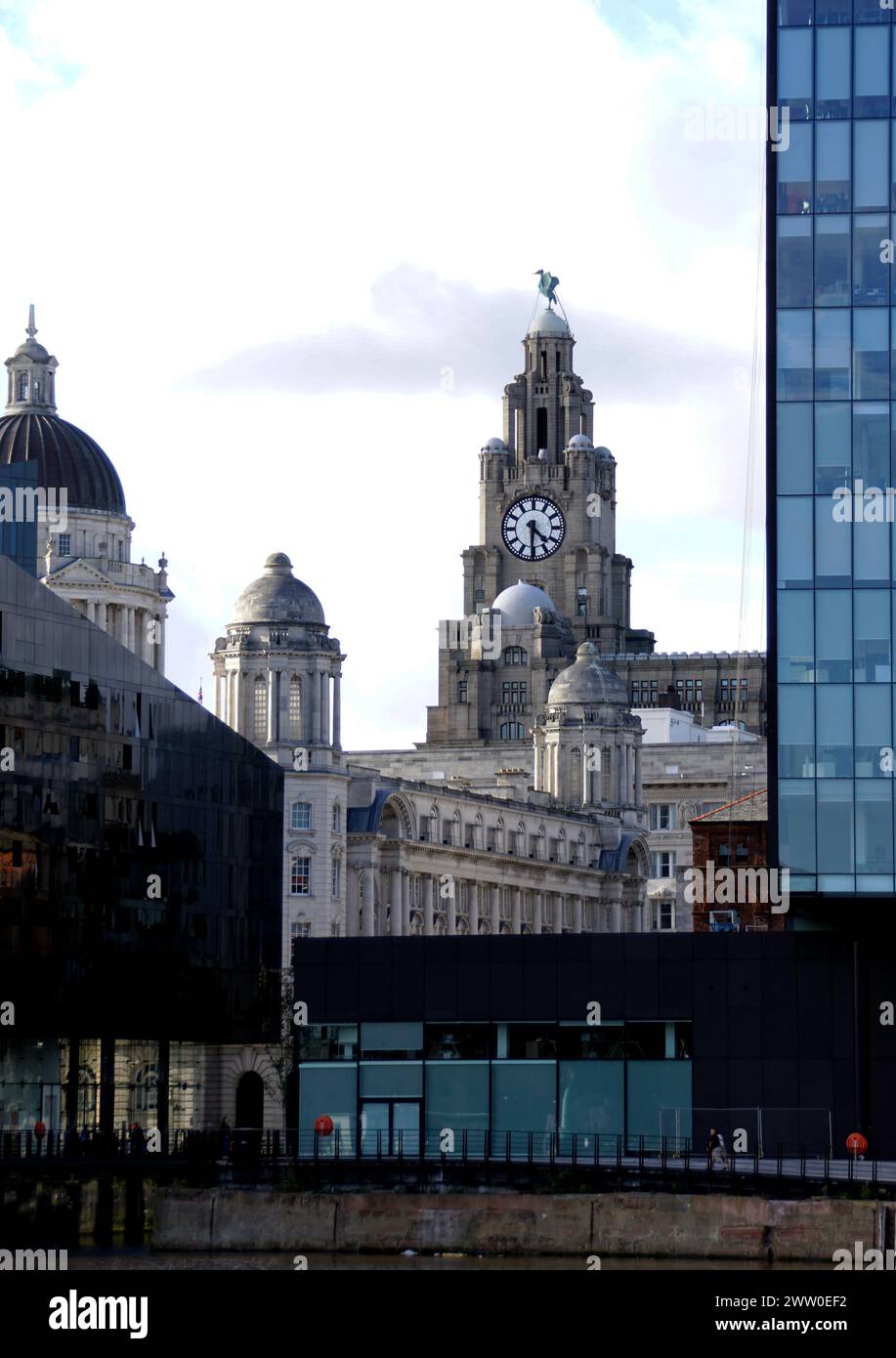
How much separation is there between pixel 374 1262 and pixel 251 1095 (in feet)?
233

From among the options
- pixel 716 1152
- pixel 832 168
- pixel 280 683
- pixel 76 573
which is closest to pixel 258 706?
pixel 280 683

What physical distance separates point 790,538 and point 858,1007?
13.9 m

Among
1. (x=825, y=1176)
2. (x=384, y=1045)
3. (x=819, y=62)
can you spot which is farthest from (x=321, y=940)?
(x=819, y=62)

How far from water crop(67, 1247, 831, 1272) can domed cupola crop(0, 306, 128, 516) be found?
98.3m

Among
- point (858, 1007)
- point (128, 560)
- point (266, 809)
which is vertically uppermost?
point (128, 560)

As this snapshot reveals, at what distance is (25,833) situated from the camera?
117 m

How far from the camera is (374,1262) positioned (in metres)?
87.8

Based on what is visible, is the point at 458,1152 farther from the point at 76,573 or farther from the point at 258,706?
the point at 76,573

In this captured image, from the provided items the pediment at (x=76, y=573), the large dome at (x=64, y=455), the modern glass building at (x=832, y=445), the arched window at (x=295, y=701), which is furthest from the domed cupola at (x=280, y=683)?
the modern glass building at (x=832, y=445)
